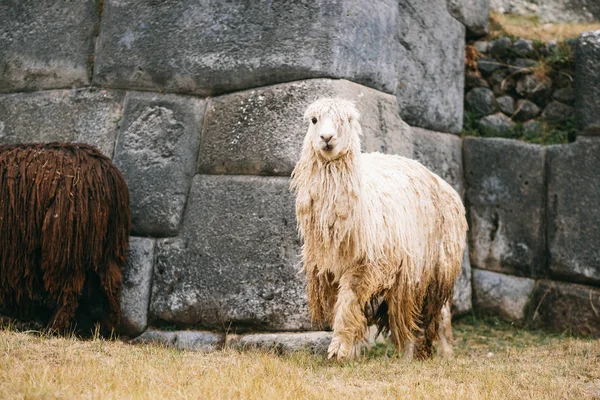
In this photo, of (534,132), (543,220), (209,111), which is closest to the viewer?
(209,111)

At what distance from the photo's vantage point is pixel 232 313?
6109 millimetres

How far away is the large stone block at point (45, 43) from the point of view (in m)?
7.16

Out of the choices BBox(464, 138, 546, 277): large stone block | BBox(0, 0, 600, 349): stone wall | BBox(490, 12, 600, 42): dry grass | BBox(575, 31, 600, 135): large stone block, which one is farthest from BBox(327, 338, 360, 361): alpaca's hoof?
BBox(490, 12, 600, 42): dry grass

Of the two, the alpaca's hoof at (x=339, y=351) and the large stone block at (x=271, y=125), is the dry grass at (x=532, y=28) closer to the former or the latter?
the large stone block at (x=271, y=125)

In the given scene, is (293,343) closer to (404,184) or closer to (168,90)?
(404,184)

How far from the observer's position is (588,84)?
7.55 metres

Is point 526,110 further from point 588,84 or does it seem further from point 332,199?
point 332,199

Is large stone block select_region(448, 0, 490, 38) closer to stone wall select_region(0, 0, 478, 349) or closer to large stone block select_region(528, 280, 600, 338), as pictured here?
stone wall select_region(0, 0, 478, 349)

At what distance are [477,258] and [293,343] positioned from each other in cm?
291

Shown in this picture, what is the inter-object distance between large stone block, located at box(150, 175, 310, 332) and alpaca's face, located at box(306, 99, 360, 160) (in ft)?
3.55

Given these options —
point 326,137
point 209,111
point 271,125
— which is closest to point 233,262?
point 271,125

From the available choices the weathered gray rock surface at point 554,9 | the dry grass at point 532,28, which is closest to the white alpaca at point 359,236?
the dry grass at point 532,28

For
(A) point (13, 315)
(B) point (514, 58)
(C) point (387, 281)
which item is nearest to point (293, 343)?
(C) point (387, 281)

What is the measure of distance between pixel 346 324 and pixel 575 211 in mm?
3369
